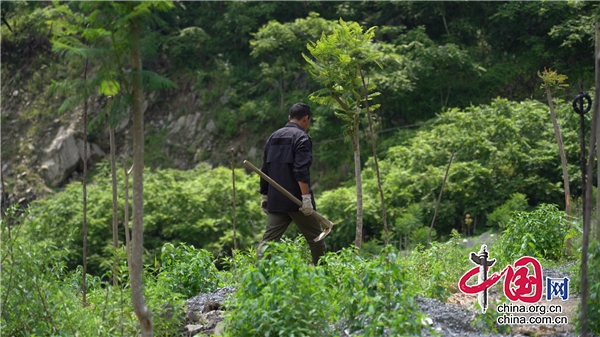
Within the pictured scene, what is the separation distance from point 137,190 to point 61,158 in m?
18.0

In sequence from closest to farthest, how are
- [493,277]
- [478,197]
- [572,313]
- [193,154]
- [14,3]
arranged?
[572,313] < [493,277] < [478,197] < [193,154] < [14,3]

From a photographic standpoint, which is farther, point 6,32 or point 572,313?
point 6,32

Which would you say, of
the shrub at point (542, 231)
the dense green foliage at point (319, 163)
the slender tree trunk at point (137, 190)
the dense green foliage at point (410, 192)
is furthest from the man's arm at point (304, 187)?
the dense green foliage at point (410, 192)

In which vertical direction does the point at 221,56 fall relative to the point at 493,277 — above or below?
above

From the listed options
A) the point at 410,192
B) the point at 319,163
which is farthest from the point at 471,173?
the point at 319,163

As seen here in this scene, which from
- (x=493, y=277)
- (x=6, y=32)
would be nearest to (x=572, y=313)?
(x=493, y=277)

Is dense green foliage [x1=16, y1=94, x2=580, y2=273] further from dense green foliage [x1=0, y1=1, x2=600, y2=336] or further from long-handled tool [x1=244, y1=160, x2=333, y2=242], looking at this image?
long-handled tool [x1=244, y1=160, x2=333, y2=242]

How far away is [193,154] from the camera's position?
71.3 ft

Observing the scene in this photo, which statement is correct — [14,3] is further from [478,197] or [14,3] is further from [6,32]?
[478,197]

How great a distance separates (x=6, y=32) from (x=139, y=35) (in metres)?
22.5

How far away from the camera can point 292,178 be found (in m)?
7.06

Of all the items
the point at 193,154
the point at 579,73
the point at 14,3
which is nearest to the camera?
the point at 579,73

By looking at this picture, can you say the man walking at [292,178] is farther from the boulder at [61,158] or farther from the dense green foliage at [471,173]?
the boulder at [61,158]

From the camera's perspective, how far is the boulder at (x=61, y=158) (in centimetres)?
2153
